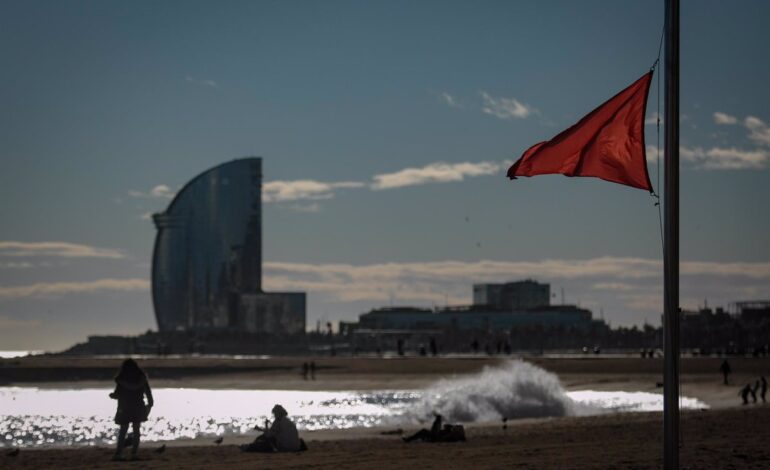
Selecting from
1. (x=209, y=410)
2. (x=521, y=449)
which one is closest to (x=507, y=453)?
(x=521, y=449)

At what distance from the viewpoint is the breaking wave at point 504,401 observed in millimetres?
37594

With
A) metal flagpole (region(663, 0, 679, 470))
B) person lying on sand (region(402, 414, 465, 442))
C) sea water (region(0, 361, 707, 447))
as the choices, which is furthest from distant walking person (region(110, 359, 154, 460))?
metal flagpole (region(663, 0, 679, 470))

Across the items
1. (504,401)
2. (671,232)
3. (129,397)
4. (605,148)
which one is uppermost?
(605,148)

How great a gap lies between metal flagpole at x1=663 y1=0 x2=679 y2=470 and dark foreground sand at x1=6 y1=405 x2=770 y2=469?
7.18m

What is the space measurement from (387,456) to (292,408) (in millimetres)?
25228

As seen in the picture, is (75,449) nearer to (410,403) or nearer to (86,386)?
(410,403)

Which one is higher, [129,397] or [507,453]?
[129,397]

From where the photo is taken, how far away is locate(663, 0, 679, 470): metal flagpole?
34.7ft

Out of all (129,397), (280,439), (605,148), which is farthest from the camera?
(280,439)

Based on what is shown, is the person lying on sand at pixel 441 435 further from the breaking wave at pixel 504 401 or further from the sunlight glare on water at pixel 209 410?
the breaking wave at pixel 504 401

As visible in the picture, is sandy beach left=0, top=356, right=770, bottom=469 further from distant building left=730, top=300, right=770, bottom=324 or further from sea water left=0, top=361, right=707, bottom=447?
distant building left=730, top=300, right=770, bottom=324

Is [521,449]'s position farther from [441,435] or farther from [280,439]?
[280,439]

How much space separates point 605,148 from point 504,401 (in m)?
28.9

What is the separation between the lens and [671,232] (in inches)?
417
